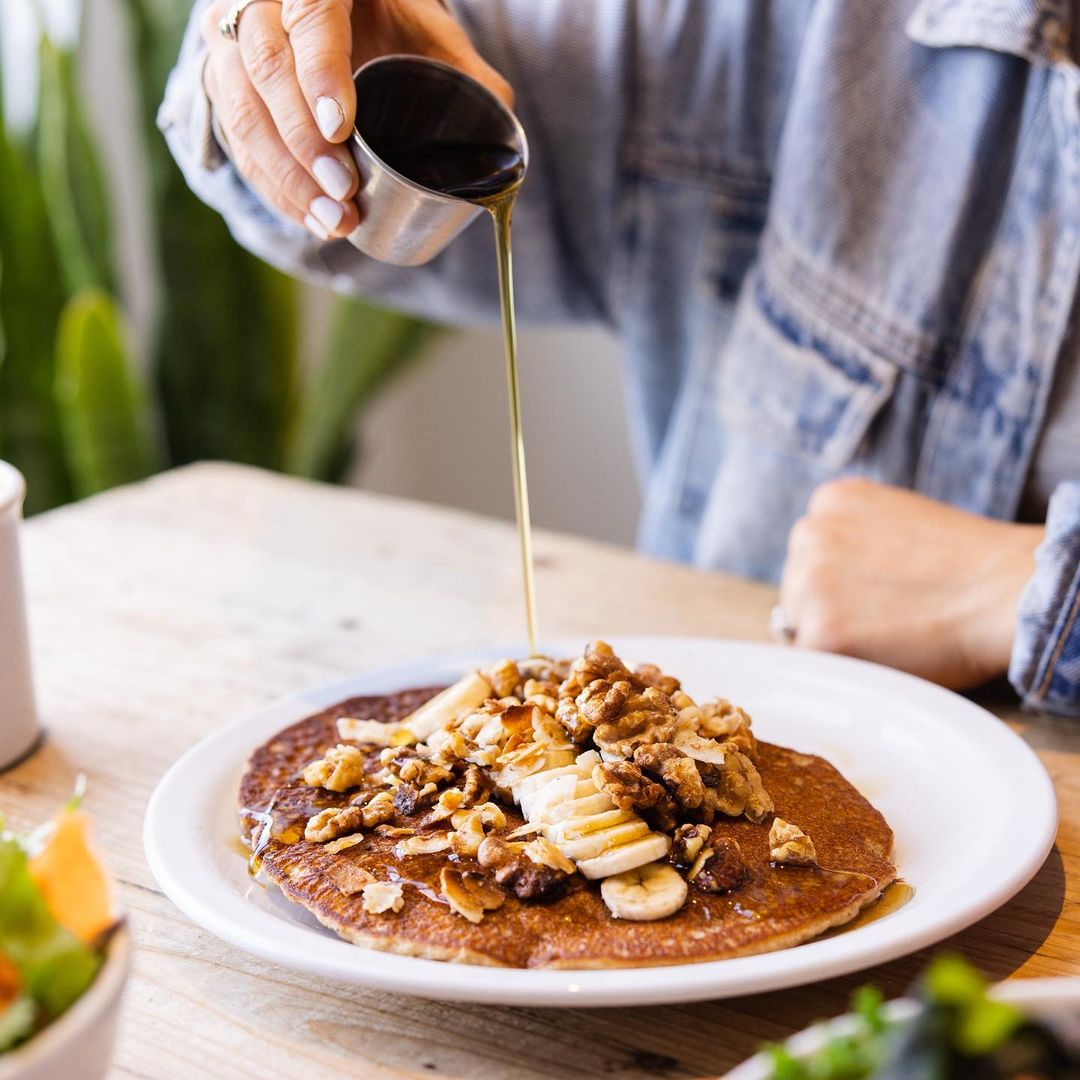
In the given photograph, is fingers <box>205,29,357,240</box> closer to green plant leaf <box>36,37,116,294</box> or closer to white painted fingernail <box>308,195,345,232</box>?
white painted fingernail <box>308,195,345,232</box>

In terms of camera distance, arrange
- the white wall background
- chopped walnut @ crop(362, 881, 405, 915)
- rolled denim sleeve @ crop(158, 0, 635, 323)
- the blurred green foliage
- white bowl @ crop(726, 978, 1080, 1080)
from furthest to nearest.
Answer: the white wall background → the blurred green foliage → rolled denim sleeve @ crop(158, 0, 635, 323) → chopped walnut @ crop(362, 881, 405, 915) → white bowl @ crop(726, 978, 1080, 1080)

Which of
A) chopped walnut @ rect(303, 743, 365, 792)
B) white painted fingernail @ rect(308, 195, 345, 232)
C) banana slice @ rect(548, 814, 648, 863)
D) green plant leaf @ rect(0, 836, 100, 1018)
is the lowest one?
chopped walnut @ rect(303, 743, 365, 792)

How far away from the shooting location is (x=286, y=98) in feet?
3.65

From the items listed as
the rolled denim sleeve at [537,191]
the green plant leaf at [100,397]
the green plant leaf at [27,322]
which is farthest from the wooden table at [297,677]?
the green plant leaf at [27,322]

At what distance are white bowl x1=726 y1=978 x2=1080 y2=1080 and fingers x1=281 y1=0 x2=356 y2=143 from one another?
0.81 metres

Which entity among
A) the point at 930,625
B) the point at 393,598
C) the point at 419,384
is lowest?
the point at 419,384

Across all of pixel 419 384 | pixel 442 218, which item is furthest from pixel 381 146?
pixel 419 384

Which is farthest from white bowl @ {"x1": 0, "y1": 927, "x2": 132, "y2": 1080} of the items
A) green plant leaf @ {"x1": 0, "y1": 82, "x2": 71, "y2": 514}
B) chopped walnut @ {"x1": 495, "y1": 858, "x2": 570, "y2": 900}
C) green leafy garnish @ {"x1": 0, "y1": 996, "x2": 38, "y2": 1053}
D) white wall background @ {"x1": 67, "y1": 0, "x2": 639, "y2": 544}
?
white wall background @ {"x1": 67, "y1": 0, "x2": 639, "y2": 544}

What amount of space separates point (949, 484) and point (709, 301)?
0.49 m

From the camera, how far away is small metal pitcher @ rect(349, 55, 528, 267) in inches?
42.8

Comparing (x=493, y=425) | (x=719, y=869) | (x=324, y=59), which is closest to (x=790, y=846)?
(x=719, y=869)

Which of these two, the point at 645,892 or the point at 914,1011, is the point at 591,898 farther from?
the point at 914,1011

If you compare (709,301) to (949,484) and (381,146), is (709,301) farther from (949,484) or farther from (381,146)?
(381,146)

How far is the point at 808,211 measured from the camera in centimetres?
168
